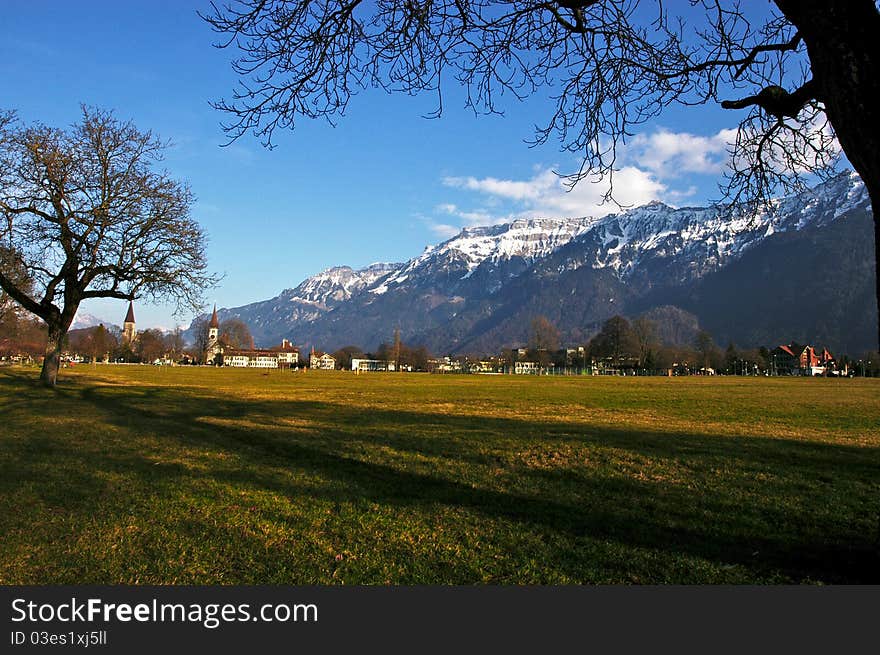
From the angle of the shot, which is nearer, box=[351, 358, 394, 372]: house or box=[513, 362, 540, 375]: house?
box=[513, 362, 540, 375]: house

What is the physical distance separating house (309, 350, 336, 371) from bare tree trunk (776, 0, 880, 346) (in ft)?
561

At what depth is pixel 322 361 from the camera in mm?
189875

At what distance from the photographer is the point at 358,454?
→ 31.7ft

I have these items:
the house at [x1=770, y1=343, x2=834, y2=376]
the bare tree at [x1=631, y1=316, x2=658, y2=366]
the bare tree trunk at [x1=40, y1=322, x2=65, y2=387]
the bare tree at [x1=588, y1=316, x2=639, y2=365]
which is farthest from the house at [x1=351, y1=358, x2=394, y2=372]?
the bare tree trunk at [x1=40, y1=322, x2=65, y2=387]

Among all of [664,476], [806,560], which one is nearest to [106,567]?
[806,560]

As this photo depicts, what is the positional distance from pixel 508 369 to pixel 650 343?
50840 mm

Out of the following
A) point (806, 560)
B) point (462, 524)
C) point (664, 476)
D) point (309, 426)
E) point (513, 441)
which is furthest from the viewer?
point (309, 426)

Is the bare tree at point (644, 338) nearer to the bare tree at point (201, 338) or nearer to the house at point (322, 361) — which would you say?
the house at point (322, 361)

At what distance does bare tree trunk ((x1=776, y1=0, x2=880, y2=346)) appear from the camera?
3990mm

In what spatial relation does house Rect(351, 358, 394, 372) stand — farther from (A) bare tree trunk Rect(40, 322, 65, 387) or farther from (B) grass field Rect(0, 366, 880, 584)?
(B) grass field Rect(0, 366, 880, 584)

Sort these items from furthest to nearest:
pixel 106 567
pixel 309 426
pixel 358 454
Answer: pixel 309 426, pixel 358 454, pixel 106 567

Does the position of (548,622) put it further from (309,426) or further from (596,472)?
(309,426)

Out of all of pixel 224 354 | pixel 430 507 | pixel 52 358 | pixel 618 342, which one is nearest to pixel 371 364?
pixel 224 354

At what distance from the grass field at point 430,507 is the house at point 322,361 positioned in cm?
16348
